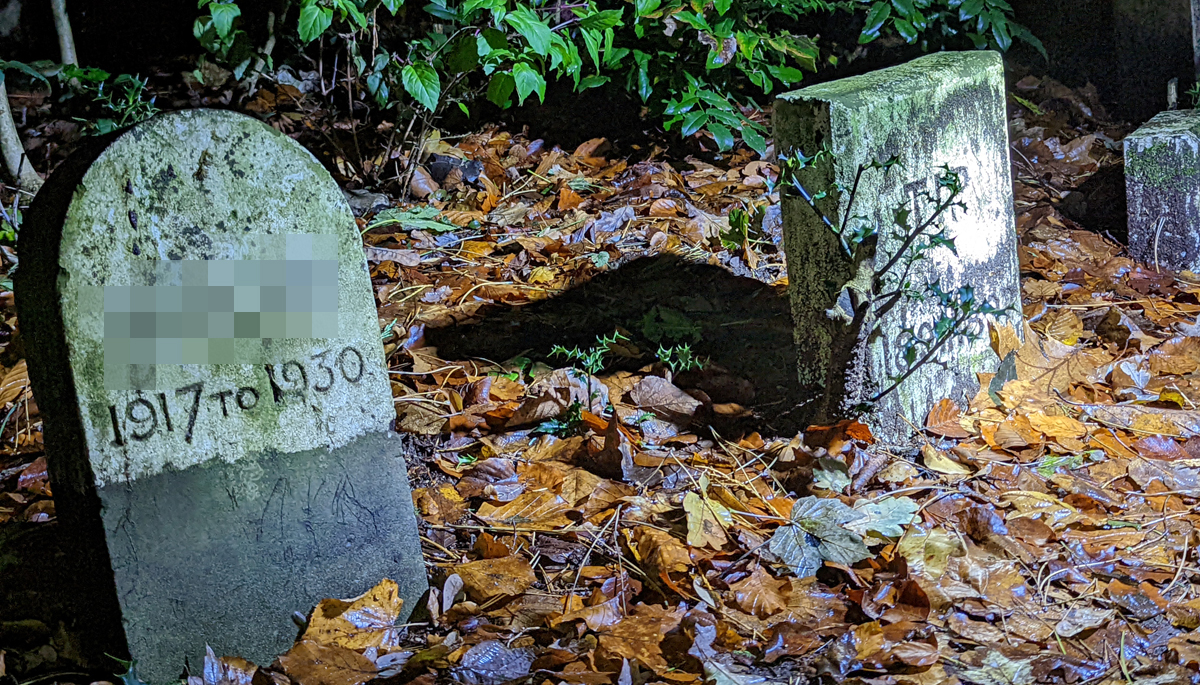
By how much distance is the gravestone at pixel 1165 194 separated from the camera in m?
3.78

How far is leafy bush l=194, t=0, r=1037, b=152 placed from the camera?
386 cm

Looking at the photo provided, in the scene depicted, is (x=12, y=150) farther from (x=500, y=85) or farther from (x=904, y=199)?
(x=904, y=199)

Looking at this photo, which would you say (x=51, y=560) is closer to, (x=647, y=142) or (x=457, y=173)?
(x=457, y=173)

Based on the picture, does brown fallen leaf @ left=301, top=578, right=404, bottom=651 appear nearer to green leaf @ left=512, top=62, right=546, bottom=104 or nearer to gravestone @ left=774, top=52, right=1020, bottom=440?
gravestone @ left=774, top=52, right=1020, bottom=440

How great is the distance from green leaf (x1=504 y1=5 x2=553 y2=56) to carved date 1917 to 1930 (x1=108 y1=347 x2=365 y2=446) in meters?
1.76

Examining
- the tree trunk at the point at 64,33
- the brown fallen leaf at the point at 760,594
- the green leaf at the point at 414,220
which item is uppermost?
the tree trunk at the point at 64,33

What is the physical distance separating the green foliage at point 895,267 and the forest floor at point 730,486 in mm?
254

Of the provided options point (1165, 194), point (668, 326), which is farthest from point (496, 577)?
point (1165, 194)

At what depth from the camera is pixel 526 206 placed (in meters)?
4.56

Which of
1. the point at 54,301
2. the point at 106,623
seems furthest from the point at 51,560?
the point at 54,301

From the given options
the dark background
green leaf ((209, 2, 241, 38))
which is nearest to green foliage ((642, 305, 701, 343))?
green leaf ((209, 2, 241, 38))

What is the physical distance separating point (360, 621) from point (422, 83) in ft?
7.86

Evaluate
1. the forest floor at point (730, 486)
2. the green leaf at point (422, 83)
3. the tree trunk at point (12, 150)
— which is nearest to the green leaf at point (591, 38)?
the green leaf at point (422, 83)

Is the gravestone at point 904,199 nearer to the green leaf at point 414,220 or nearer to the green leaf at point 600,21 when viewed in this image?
the green leaf at point 600,21
